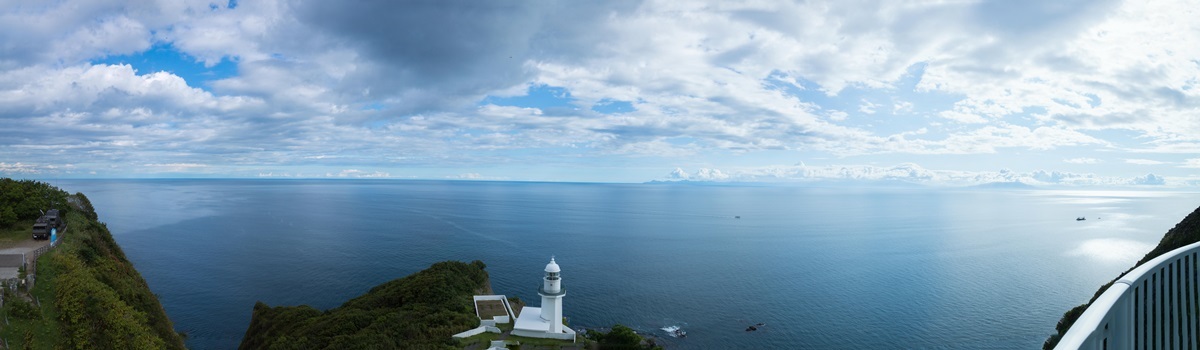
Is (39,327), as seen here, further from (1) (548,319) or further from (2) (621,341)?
(2) (621,341)

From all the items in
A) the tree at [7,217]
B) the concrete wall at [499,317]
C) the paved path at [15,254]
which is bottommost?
the concrete wall at [499,317]

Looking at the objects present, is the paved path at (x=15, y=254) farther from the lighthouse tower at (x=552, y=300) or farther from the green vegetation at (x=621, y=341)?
the green vegetation at (x=621, y=341)

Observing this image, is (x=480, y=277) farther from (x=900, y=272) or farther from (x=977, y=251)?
(x=977, y=251)

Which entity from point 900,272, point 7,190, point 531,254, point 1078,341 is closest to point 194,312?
point 7,190

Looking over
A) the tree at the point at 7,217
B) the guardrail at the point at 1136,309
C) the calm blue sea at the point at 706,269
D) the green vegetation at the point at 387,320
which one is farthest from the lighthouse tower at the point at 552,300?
the tree at the point at 7,217

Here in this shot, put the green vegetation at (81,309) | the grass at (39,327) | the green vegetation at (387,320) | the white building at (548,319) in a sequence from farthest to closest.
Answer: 1. the white building at (548,319)
2. the green vegetation at (387,320)
3. the green vegetation at (81,309)
4. the grass at (39,327)

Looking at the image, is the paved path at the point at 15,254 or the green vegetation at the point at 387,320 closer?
the paved path at the point at 15,254

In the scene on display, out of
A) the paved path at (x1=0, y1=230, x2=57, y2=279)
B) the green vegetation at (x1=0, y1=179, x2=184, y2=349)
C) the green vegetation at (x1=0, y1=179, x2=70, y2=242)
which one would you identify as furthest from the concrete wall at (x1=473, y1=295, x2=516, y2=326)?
the green vegetation at (x1=0, y1=179, x2=70, y2=242)
